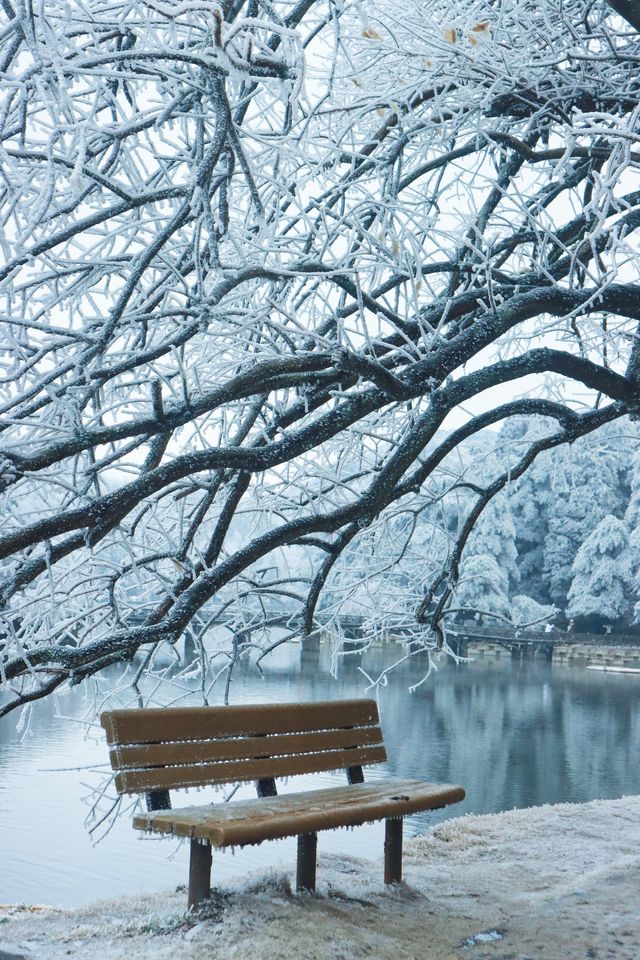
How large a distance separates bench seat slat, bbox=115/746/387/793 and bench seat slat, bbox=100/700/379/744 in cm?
11

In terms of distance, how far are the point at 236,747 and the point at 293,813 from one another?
57 centimetres

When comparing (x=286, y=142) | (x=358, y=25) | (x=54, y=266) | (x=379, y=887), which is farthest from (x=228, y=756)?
(x=358, y=25)

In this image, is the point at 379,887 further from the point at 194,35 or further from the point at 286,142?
the point at 194,35

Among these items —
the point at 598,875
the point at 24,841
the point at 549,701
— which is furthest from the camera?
the point at 549,701

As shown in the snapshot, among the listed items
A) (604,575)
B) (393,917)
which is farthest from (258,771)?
(604,575)

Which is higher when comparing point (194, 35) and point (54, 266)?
point (194, 35)

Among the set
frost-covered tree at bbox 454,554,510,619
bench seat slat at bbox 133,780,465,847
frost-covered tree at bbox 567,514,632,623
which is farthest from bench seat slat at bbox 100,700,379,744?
frost-covered tree at bbox 567,514,632,623

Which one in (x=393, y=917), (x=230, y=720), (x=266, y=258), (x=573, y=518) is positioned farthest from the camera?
(x=573, y=518)

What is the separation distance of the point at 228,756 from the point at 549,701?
19.6 meters

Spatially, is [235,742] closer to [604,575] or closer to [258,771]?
[258,771]

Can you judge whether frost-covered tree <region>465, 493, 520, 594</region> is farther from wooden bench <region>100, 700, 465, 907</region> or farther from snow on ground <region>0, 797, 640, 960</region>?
wooden bench <region>100, 700, 465, 907</region>

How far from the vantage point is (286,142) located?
3.97 metres

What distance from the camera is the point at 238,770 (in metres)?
4.20

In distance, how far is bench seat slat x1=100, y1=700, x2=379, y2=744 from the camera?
12.6 ft
